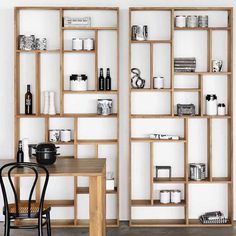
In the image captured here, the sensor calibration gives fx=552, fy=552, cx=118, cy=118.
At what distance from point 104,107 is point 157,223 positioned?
1.45m

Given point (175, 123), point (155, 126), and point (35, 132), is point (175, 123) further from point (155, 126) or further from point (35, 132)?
point (35, 132)

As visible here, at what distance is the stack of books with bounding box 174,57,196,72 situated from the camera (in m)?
6.11

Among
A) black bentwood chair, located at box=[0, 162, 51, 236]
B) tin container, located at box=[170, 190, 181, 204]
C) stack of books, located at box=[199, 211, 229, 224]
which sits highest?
black bentwood chair, located at box=[0, 162, 51, 236]

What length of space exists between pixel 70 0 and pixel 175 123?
1.84 m

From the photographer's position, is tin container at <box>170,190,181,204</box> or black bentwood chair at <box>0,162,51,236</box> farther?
tin container at <box>170,190,181,204</box>

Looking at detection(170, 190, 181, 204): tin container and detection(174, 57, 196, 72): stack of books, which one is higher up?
detection(174, 57, 196, 72): stack of books

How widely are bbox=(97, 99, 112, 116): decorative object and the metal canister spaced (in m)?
1.13

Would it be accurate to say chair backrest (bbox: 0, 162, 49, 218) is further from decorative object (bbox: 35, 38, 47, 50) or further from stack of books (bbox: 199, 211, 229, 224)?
stack of books (bbox: 199, 211, 229, 224)

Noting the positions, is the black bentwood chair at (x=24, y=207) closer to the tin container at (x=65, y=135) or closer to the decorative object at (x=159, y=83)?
the tin container at (x=65, y=135)

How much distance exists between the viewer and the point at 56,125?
6316 millimetres

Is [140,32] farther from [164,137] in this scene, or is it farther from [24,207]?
[24,207]

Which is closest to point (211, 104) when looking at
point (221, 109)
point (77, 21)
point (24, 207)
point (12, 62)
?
point (221, 109)

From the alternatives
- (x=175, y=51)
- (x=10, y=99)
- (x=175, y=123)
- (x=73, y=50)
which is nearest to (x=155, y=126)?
(x=175, y=123)

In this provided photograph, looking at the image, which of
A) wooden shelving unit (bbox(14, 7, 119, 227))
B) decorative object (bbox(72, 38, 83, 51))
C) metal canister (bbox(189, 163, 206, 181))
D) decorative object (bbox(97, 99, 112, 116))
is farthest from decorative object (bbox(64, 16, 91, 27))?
metal canister (bbox(189, 163, 206, 181))
